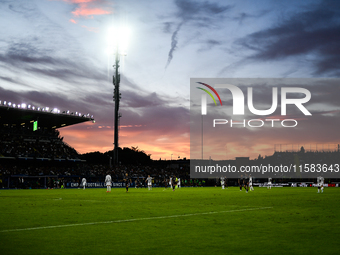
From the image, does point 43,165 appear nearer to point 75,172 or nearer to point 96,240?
point 75,172

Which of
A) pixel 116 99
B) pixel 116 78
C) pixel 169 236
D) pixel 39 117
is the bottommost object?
pixel 169 236

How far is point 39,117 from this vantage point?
73.8 meters

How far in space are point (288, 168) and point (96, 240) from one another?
7923 cm

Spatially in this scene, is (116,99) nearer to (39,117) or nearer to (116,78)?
(116,78)

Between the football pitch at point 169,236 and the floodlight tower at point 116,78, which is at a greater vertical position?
the floodlight tower at point 116,78

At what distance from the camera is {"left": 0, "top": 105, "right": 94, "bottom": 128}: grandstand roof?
224 feet

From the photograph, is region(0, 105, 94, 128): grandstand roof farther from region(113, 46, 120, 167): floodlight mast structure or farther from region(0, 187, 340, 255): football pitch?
region(0, 187, 340, 255): football pitch

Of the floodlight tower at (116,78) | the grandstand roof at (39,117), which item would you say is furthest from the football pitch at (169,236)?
the floodlight tower at (116,78)

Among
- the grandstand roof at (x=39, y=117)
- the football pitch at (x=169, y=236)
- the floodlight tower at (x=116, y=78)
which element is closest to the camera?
the football pitch at (x=169, y=236)

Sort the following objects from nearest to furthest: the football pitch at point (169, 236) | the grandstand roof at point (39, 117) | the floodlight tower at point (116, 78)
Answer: the football pitch at point (169, 236)
the grandstand roof at point (39, 117)
the floodlight tower at point (116, 78)

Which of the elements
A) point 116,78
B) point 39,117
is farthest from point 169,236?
point 116,78

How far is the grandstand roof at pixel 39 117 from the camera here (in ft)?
224

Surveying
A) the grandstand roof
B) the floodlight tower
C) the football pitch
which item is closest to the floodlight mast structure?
the floodlight tower

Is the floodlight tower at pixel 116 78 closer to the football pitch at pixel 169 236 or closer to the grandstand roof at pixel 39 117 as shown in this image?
the grandstand roof at pixel 39 117
